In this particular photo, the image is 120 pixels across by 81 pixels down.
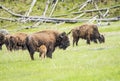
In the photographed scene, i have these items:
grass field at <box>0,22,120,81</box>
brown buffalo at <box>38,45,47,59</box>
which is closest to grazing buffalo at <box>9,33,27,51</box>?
brown buffalo at <box>38,45,47,59</box>

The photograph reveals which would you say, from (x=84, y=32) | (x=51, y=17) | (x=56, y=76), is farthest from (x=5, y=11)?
(x=56, y=76)

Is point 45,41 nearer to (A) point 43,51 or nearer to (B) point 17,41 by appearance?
(A) point 43,51

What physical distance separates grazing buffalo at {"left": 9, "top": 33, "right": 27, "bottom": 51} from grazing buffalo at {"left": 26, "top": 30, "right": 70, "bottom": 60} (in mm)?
11718

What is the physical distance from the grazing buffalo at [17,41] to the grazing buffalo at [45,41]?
11.7m

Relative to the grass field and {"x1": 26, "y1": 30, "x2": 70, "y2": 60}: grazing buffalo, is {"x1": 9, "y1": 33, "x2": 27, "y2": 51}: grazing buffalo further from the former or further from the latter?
the grass field

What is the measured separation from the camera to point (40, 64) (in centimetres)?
2562

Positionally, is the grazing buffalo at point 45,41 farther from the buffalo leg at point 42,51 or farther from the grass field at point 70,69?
the grass field at point 70,69

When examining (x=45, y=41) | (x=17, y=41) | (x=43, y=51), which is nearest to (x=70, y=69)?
(x=43, y=51)

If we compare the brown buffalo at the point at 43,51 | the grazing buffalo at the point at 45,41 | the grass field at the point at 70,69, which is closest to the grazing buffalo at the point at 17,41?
the grazing buffalo at the point at 45,41

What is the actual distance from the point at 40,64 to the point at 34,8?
55.0m

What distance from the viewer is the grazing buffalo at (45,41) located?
28.7m

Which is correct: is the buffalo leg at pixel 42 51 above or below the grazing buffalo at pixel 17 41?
above

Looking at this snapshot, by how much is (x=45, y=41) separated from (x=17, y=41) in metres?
13.6

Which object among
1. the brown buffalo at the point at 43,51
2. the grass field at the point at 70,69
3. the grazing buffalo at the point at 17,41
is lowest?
the grazing buffalo at the point at 17,41
